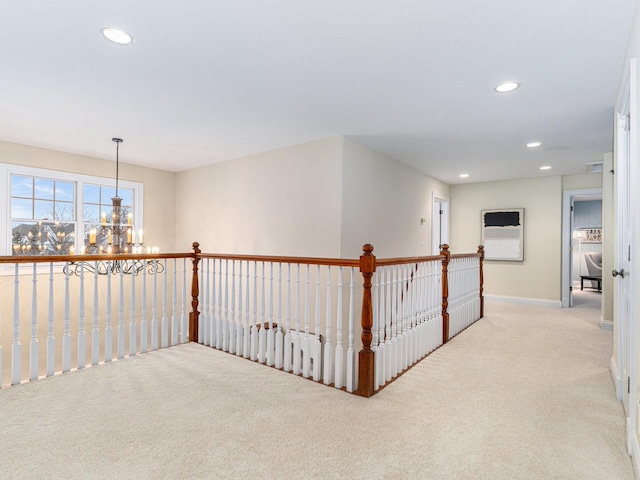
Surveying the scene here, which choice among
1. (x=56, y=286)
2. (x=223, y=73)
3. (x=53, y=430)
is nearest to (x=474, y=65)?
(x=223, y=73)

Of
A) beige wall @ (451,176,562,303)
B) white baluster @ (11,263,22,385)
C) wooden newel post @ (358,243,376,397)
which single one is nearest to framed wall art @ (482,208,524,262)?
beige wall @ (451,176,562,303)

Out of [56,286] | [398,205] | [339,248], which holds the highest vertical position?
[398,205]

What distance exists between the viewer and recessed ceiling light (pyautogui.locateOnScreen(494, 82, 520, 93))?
2789mm

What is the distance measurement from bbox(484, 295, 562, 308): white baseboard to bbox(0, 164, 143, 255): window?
261 inches

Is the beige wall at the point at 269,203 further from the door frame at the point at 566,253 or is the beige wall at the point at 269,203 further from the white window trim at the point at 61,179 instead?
the door frame at the point at 566,253

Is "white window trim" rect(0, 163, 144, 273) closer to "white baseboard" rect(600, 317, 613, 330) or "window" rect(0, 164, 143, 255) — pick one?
"window" rect(0, 164, 143, 255)

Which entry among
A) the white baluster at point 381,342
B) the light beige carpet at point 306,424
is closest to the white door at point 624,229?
the light beige carpet at point 306,424

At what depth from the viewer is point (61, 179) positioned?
4.96 m

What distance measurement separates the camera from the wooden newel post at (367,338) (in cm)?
254

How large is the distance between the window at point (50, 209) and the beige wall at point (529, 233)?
254 inches

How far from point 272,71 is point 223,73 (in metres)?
0.38

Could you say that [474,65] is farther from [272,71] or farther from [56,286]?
[56,286]

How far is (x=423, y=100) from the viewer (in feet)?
10.3

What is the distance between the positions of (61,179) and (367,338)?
4.91 metres
